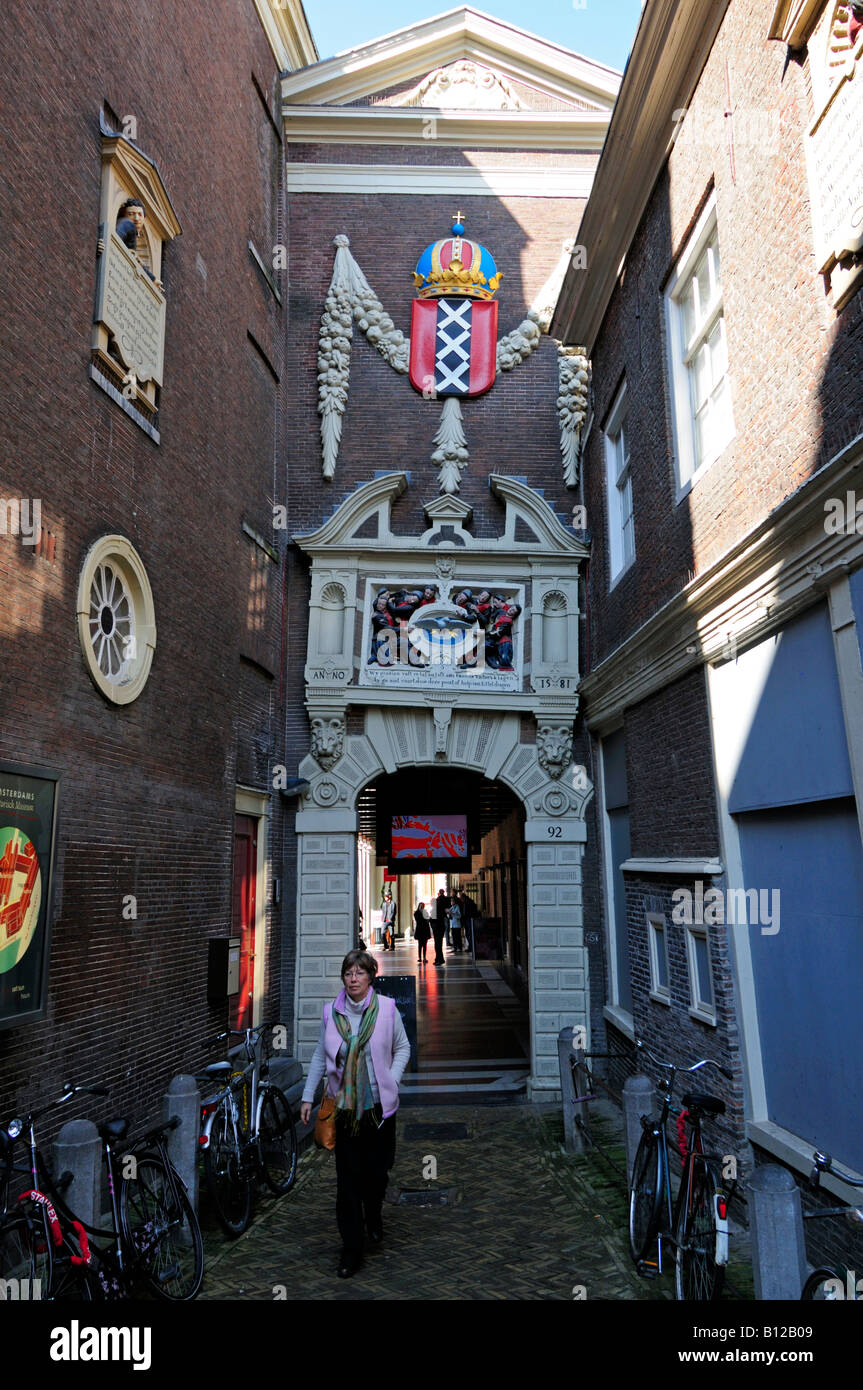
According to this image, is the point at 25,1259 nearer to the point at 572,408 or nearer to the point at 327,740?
the point at 327,740

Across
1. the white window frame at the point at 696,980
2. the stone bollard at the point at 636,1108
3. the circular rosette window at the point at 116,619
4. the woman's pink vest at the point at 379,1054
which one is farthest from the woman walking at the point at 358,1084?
the circular rosette window at the point at 116,619

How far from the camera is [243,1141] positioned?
7.61m

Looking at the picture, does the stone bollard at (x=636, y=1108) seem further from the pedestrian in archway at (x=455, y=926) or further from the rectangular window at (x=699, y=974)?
the pedestrian in archway at (x=455, y=926)

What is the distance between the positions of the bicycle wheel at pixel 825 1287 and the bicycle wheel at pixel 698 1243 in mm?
845

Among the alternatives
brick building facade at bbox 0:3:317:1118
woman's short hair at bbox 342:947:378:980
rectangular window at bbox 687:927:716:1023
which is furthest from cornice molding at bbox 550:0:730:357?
woman's short hair at bbox 342:947:378:980

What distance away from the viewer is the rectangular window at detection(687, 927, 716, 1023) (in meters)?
7.93

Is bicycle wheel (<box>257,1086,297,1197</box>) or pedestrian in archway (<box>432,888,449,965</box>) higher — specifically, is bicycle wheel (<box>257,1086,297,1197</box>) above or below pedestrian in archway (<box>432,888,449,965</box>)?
below

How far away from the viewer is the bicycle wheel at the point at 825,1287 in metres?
4.16

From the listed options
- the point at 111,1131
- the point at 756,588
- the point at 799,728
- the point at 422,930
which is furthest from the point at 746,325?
the point at 422,930

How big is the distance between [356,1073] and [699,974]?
10.9ft

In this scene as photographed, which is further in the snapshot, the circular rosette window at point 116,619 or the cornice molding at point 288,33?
the cornice molding at point 288,33

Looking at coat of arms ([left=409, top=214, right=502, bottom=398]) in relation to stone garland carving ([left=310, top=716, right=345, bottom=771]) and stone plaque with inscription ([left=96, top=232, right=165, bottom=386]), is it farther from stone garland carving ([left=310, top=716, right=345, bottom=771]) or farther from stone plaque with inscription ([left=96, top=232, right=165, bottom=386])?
stone plaque with inscription ([left=96, top=232, right=165, bottom=386])

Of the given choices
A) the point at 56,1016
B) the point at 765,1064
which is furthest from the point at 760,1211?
the point at 56,1016

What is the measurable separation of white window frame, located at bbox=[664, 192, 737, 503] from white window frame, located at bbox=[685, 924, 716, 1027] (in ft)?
12.3
